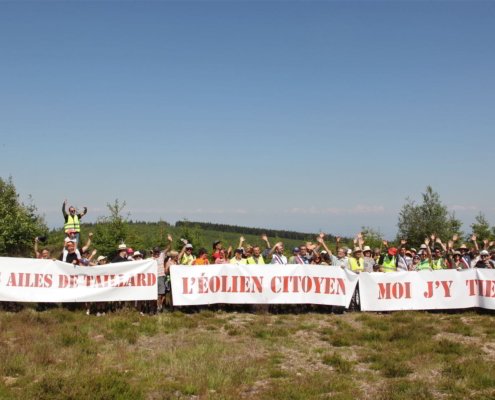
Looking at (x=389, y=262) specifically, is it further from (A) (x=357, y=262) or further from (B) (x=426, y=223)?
(B) (x=426, y=223)

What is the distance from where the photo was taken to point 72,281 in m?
13.9

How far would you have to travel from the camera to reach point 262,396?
26.1 ft

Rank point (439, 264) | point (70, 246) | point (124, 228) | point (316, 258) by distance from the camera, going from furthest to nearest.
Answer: point (124, 228) < point (439, 264) < point (316, 258) < point (70, 246)

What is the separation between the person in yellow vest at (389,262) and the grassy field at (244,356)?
1870 millimetres

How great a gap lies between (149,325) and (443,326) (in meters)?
7.47

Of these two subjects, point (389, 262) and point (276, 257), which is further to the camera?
point (389, 262)

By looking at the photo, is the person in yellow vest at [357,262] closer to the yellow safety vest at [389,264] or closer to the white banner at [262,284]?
the white banner at [262,284]

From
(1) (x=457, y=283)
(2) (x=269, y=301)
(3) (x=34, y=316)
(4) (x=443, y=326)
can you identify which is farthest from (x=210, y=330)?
(1) (x=457, y=283)

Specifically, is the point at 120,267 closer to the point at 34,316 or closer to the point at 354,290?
the point at 34,316

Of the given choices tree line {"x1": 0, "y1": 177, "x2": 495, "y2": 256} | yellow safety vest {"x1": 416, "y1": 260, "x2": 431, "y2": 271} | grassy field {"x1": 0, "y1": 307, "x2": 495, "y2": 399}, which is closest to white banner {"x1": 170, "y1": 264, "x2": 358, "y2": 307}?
grassy field {"x1": 0, "y1": 307, "x2": 495, "y2": 399}

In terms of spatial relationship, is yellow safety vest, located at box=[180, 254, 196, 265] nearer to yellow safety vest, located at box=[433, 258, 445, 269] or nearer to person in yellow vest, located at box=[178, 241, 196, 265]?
person in yellow vest, located at box=[178, 241, 196, 265]

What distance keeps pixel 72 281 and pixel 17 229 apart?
1402 inches

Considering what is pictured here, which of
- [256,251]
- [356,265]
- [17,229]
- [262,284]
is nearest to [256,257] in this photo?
[256,251]

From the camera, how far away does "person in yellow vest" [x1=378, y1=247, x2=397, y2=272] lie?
51.9 feet
